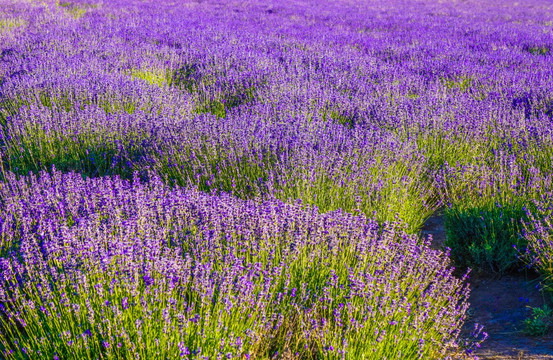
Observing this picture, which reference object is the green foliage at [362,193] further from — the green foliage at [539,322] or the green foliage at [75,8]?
the green foliage at [75,8]

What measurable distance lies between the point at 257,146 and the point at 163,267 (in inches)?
76.3

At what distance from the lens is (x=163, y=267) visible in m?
2.09

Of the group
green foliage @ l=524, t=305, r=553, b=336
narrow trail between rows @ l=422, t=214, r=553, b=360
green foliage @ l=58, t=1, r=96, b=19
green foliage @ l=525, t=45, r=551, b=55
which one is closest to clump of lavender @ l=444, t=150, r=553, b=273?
narrow trail between rows @ l=422, t=214, r=553, b=360

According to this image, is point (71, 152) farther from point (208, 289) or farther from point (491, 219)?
point (491, 219)

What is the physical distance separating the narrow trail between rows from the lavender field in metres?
0.06

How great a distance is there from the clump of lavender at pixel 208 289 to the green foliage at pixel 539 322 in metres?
0.43

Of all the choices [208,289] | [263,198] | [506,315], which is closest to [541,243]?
[506,315]

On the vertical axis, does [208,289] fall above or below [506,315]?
above

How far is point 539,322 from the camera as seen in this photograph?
241 centimetres

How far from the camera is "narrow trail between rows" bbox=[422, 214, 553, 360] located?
91.0 inches

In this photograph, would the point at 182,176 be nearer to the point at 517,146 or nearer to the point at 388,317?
the point at 388,317

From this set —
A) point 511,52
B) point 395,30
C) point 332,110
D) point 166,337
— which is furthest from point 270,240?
point 395,30

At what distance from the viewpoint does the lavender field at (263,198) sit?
201cm

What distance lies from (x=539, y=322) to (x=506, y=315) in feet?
0.96
